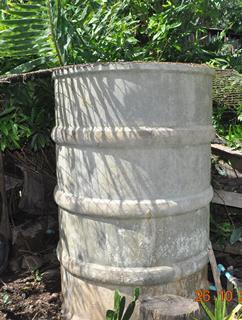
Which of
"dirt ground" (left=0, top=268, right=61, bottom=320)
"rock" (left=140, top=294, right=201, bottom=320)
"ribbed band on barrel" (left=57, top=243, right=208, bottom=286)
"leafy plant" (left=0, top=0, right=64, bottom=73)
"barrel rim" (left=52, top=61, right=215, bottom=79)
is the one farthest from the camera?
"dirt ground" (left=0, top=268, right=61, bottom=320)

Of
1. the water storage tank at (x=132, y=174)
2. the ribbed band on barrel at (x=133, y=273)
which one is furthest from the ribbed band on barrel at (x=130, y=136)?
the ribbed band on barrel at (x=133, y=273)

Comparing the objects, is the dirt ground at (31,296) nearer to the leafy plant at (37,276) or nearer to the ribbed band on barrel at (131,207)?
the leafy plant at (37,276)

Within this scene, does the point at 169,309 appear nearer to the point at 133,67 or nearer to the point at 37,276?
the point at 133,67

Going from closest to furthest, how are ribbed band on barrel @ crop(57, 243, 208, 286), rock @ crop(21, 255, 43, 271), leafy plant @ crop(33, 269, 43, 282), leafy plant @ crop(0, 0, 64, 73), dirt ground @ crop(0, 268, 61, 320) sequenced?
ribbed band on barrel @ crop(57, 243, 208, 286) → leafy plant @ crop(0, 0, 64, 73) → dirt ground @ crop(0, 268, 61, 320) → leafy plant @ crop(33, 269, 43, 282) → rock @ crop(21, 255, 43, 271)

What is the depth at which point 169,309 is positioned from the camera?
197 centimetres

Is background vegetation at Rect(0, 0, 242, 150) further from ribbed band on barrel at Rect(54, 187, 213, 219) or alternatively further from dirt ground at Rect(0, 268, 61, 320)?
dirt ground at Rect(0, 268, 61, 320)

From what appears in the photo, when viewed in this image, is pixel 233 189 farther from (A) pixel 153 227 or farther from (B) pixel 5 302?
(B) pixel 5 302

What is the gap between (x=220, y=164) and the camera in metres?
3.70

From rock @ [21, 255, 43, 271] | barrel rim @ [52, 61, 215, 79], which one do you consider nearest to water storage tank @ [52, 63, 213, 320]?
barrel rim @ [52, 61, 215, 79]

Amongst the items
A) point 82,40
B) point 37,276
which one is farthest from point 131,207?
point 37,276

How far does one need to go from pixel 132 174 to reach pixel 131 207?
193 mm

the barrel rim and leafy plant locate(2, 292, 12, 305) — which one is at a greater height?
the barrel rim

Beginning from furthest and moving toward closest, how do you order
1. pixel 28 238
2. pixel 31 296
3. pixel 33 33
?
1. pixel 28 238
2. pixel 31 296
3. pixel 33 33

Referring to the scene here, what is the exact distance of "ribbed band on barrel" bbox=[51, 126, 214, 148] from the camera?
2.50 metres
